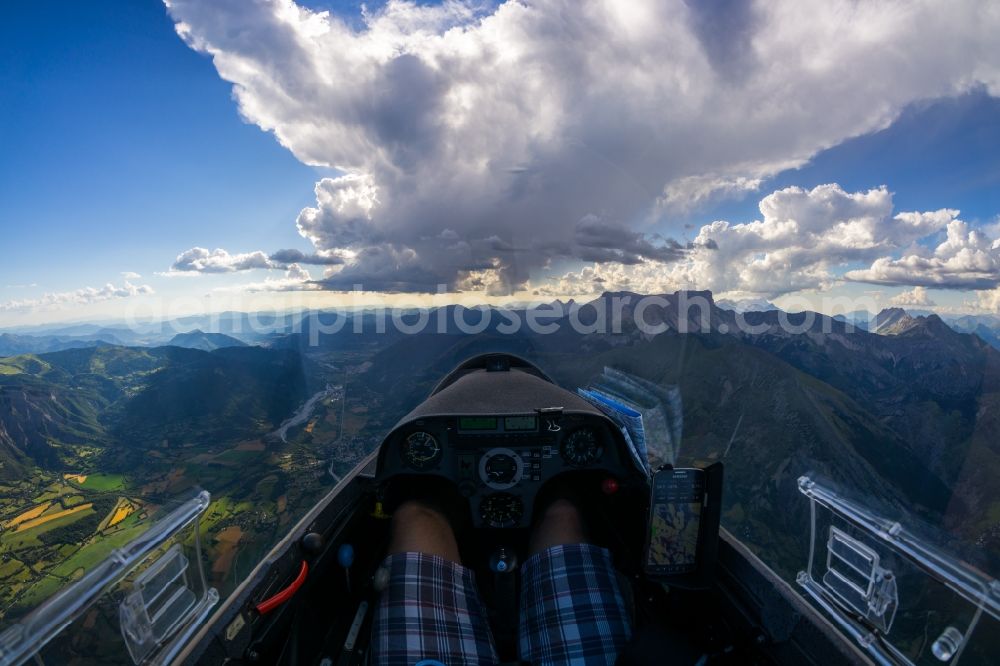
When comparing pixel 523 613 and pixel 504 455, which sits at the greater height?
pixel 504 455

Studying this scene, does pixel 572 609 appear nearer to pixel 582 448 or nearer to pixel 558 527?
pixel 558 527

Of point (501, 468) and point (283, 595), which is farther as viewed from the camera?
point (501, 468)

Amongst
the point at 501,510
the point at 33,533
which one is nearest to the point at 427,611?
the point at 501,510

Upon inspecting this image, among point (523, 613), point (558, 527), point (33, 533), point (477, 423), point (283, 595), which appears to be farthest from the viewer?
point (33, 533)

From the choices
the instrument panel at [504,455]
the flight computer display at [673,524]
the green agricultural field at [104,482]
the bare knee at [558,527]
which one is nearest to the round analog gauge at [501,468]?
the instrument panel at [504,455]

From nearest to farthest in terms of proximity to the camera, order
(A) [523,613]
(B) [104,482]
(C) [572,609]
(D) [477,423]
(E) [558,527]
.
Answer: (C) [572,609]
(A) [523,613]
(E) [558,527]
(D) [477,423]
(B) [104,482]

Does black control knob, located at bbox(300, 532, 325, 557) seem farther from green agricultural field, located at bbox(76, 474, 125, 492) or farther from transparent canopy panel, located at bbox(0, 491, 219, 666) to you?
green agricultural field, located at bbox(76, 474, 125, 492)

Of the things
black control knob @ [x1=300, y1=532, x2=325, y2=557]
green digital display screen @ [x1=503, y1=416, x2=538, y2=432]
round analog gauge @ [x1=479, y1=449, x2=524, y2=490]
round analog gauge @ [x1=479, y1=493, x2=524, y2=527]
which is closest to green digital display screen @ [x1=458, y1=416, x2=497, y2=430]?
green digital display screen @ [x1=503, y1=416, x2=538, y2=432]

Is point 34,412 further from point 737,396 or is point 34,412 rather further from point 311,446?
point 737,396
